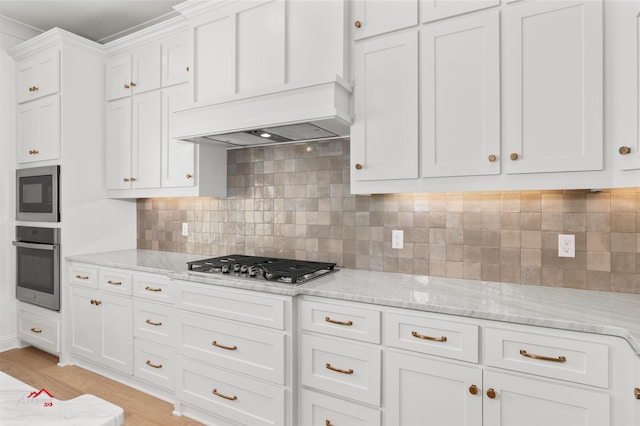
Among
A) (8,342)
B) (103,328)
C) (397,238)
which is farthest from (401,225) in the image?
(8,342)

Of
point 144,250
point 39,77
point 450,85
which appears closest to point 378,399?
point 450,85

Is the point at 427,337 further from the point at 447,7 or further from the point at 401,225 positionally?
the point at 447,7

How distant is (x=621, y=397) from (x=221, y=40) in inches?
108

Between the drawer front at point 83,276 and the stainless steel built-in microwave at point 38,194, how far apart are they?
44cm

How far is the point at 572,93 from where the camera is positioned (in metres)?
1.66

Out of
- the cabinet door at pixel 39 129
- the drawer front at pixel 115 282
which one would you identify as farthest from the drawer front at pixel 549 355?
the cabinet door at pixel 39 129

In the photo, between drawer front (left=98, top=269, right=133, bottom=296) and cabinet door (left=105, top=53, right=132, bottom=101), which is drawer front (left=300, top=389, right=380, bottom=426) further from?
cabinet door (left=105, top=53, right=132, bottom=101)

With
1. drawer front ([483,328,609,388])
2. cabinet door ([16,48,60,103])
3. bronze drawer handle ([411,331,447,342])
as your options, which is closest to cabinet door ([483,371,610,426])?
drawer front ([483,328,609,388])

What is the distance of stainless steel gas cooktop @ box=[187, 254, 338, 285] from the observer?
2086mm

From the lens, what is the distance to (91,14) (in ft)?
10.8

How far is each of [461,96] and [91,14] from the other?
129 inches

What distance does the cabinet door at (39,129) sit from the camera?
314 centimetres

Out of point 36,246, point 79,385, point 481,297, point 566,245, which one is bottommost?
point 79,385

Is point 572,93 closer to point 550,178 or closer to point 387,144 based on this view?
point 550,178
